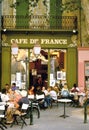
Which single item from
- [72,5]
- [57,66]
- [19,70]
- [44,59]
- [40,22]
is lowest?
[19,70]

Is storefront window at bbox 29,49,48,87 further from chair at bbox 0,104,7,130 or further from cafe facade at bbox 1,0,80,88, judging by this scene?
chair at bbox 0,104,7,130

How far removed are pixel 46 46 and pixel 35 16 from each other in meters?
2.14

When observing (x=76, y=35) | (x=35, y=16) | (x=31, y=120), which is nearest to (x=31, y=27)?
(x=35, y=16)

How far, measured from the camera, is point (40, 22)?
32.9 m

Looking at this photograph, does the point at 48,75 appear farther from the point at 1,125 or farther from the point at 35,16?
the point at 1,125

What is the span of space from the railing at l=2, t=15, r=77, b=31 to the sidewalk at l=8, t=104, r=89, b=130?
23.0 feet

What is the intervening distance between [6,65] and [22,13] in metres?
3.60

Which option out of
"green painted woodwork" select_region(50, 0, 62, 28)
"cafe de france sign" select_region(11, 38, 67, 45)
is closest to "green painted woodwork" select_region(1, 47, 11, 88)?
"cafe de france sign" select_region(11, 38, 67, 45)

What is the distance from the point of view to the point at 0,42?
32031 millimetres

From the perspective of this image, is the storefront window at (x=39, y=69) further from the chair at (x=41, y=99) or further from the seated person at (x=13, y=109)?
the seated person at (x=13, y=109)

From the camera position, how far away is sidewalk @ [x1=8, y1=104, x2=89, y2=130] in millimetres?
20875

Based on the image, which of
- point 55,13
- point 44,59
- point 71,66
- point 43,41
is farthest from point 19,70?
point 55,13

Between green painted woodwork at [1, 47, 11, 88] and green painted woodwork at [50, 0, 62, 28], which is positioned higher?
green painted woodwork at [50, 0, 62, 28]

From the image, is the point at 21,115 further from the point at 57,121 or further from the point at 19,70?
the point at 19,70
